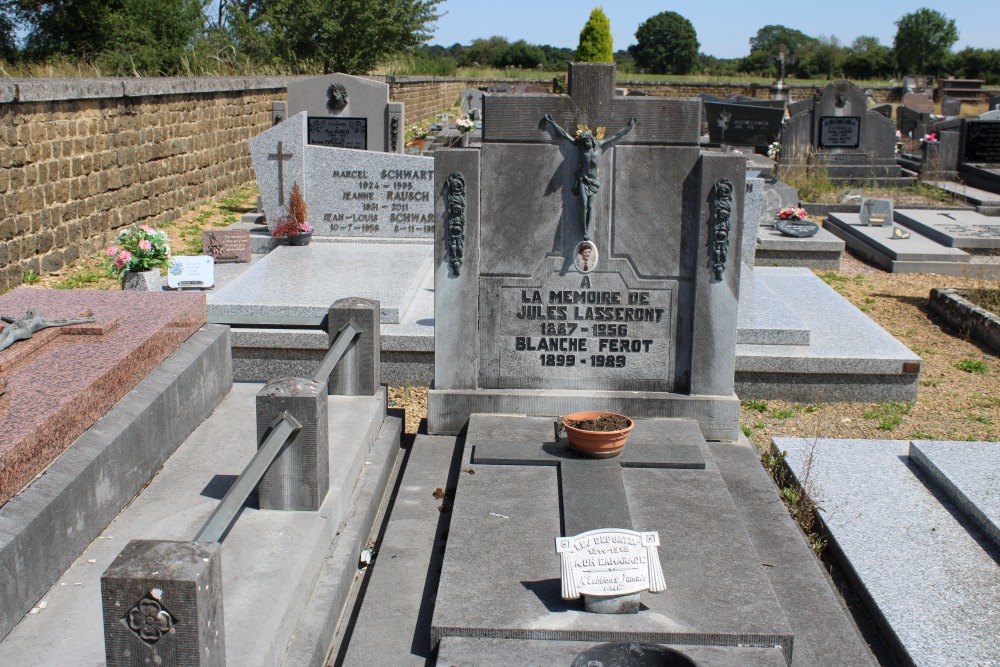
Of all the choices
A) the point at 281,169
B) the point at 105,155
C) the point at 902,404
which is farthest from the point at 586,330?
the point at 105,155

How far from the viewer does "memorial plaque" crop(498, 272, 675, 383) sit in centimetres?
555

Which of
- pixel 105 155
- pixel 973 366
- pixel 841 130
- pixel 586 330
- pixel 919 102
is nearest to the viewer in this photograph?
pixel 586 330

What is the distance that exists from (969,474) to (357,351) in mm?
3361

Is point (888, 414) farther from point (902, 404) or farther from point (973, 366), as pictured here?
point (973, 366)

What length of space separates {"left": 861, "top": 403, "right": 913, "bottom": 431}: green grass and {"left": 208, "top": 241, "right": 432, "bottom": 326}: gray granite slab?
3.60 m

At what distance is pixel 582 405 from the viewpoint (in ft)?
18.4

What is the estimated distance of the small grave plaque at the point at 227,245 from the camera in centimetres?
971

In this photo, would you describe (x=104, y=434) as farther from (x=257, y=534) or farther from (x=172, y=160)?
(x=172, y=160)

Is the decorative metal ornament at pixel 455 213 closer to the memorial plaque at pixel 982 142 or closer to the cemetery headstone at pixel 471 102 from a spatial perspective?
the memorial plaque at pixel 982 142

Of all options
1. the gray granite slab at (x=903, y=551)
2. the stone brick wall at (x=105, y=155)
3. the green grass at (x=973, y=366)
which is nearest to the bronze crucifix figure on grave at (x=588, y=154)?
the gray granite slab at (x=903, y=551)

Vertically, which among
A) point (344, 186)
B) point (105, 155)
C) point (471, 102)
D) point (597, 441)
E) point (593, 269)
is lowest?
point (597, 441)

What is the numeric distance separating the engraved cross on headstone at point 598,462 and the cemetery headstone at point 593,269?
0.36 metres

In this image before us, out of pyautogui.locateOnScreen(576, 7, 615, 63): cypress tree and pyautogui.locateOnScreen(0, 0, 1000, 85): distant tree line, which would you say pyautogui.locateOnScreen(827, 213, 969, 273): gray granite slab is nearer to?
pyautogui.locateOnScreen(0, 0, 1000, 85): distant tree line

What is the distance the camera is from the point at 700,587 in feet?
12.5
